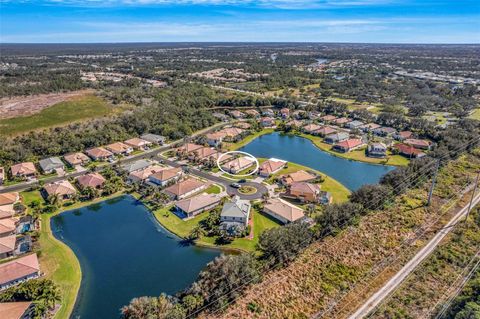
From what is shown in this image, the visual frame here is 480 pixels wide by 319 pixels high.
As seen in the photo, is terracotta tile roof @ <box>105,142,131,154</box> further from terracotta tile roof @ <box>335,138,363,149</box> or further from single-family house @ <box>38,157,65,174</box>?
terracotta tile roof @ <box>335,138,363,149</box>

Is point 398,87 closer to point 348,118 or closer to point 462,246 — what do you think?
point 348,118

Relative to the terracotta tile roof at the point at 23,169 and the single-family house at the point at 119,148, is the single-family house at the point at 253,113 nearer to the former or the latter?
the single-family house at the point at 119,148

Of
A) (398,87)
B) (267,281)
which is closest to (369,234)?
(267,281)

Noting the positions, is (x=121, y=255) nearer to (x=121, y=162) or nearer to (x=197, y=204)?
(x=197, y=204)

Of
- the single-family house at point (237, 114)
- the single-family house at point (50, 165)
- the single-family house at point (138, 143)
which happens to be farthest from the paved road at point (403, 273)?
the single-family house at point (237, 114)

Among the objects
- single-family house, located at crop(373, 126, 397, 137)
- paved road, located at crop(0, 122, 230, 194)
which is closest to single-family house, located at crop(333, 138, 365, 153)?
single-family house, located at crop(373, 126, 397, 137)

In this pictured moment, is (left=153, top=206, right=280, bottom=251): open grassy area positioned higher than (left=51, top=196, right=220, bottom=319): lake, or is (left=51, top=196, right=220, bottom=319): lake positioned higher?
(left=153, top=206, right=280, bottom=251): open grassy area
